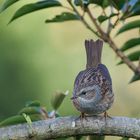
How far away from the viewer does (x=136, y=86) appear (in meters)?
9.10

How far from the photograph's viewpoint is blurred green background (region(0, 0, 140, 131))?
914 centimetres

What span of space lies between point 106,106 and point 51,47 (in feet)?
21.4

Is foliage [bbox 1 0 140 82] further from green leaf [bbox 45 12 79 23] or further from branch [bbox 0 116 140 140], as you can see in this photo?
branch [bbox 0 116 140 140]

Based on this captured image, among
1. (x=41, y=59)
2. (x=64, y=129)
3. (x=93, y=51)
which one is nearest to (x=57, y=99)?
(x=64, y=129)

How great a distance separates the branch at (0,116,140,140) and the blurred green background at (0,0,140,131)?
19.5ft

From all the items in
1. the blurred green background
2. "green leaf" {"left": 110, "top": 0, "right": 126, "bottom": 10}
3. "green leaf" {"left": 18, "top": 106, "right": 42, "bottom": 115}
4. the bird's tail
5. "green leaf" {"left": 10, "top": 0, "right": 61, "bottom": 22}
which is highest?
the blurred green background

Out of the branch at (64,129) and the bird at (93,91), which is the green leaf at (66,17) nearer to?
the bird at (93,91)

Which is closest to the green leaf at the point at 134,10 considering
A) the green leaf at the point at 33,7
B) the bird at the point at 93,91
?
the green leaf at the point at 33,7

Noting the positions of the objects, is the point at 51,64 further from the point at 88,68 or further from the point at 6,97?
the point at 88,68

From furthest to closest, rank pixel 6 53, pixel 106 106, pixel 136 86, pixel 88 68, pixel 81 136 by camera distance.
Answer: pixel 6 53 < pixel 136 86 < pixel 88 68 < pixel 106 106 < pixel 81 136

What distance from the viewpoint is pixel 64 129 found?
9.28 ft

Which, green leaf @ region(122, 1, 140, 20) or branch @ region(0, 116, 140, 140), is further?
green leaf @ region(122, 1, 140, 20)

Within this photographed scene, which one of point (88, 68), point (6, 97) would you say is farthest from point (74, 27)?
point (88, 68)

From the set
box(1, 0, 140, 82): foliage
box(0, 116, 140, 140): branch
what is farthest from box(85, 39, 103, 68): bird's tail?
box(0, 116, 140, 140): branch
